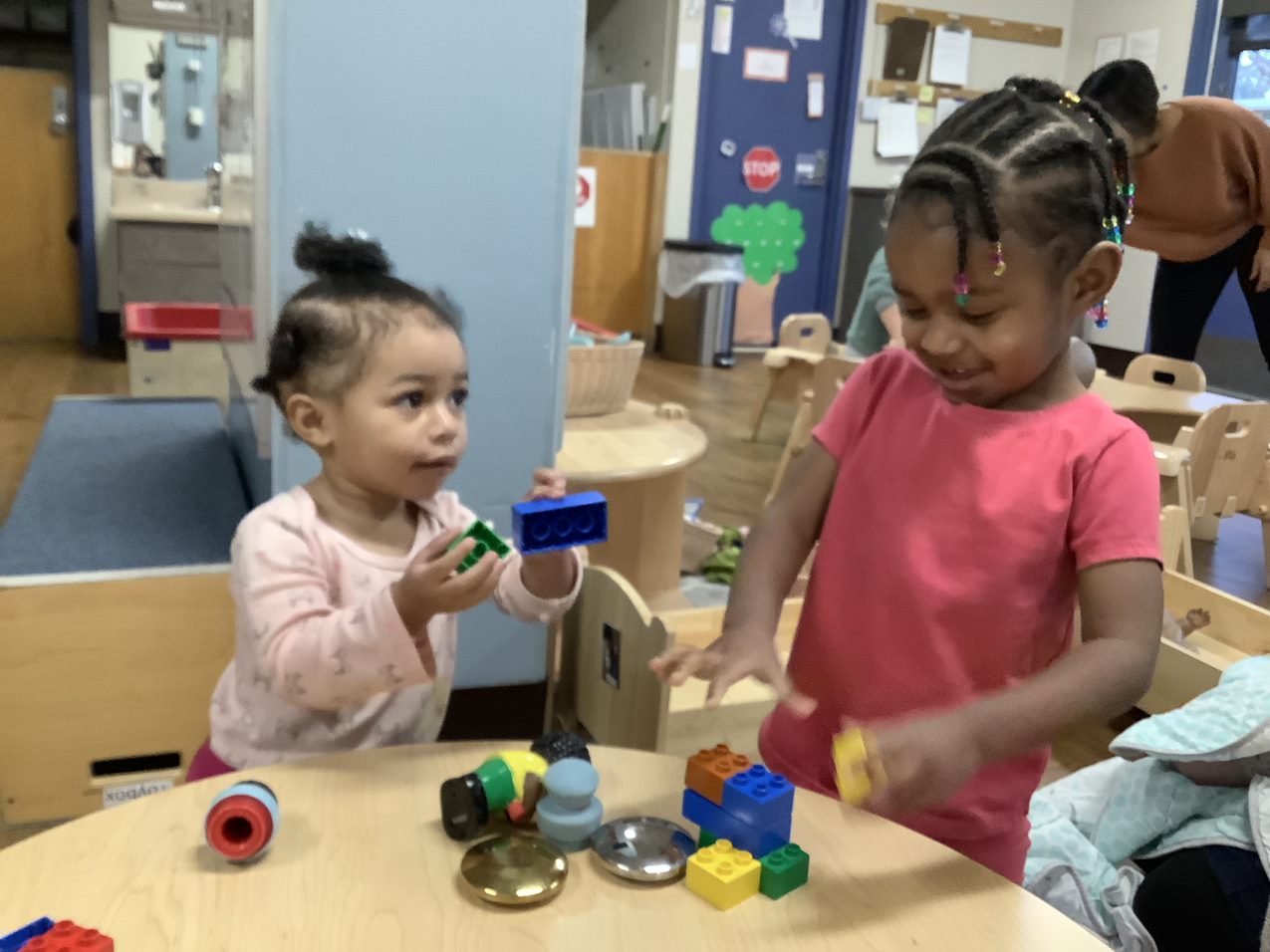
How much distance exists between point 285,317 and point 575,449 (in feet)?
3.31

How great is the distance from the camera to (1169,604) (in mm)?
2150

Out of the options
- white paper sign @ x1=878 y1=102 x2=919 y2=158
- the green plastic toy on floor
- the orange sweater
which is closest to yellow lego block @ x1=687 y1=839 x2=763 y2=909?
the green plastic toy on floor

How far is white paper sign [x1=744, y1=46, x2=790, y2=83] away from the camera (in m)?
5.48

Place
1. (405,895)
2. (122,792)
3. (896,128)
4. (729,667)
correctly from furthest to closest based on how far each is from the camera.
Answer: (896,128) < (122,792) < (729,667) < (405,895)

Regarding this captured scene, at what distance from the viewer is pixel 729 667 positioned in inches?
30.7

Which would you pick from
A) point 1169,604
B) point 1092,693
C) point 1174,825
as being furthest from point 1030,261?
point 1169,604

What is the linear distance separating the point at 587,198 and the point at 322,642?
4596mm

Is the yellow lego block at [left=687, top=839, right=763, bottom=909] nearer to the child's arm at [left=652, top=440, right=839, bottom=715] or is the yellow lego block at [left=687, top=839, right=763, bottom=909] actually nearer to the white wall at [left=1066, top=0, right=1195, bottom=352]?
the child's arm at [left=652, top=440, right=839, bottom=715]

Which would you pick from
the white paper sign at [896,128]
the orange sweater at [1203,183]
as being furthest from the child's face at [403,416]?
the white paper sign at [896,128]

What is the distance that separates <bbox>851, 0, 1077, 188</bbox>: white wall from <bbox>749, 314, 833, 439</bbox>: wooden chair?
→ 6.09 feet

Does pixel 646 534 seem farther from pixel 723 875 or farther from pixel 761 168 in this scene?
pixel 761 168

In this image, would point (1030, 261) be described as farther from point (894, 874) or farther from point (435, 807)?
point (435, 807)

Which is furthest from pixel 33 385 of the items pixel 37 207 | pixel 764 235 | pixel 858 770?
pixel 858 770

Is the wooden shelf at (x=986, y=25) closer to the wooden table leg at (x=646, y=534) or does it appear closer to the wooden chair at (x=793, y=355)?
the wooden chair at (x=793, y=355)
